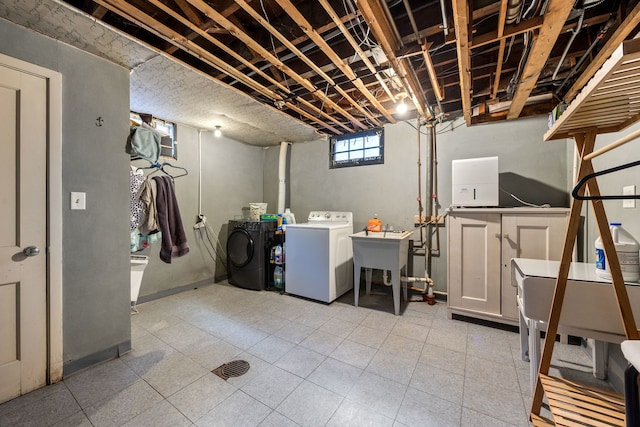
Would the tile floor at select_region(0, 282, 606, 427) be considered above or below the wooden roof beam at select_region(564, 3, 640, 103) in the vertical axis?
below

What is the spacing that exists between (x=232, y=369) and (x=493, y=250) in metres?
2.51

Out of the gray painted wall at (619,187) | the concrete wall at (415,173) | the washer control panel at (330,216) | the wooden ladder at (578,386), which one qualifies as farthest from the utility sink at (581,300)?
the washer control panel at (330,216)

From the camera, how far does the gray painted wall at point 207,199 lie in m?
3.27

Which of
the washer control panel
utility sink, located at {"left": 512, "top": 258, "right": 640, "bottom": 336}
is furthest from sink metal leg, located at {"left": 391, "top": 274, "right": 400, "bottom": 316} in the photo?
utility sink, located at {"left": 512, "top": 258, "right": 640, "bottom": 336}

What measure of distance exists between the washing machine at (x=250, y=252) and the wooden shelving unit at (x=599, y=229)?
3013mm

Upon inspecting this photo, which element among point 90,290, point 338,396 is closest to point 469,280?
point 338,396

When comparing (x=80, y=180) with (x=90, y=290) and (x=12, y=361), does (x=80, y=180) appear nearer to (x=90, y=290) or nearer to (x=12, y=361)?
(x=90, y=290)

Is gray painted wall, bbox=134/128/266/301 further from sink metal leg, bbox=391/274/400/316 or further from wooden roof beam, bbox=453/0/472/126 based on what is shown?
wooden roof beam, bbox=453/0/472/126

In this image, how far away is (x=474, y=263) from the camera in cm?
247

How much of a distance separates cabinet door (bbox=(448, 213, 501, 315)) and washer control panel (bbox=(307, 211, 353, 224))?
1.40 meters

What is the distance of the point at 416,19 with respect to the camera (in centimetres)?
173

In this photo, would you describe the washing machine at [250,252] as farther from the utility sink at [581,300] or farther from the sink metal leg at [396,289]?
the utility sink at [581,300]

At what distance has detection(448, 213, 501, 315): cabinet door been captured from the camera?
2.37 metres

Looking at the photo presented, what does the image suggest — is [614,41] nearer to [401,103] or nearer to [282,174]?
[401,103]
